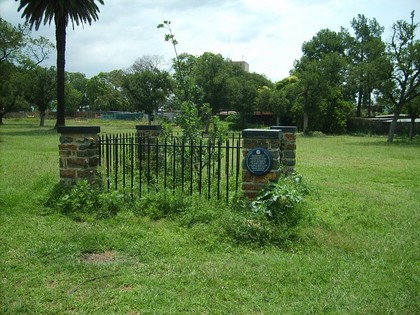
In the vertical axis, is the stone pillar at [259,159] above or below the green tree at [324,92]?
below

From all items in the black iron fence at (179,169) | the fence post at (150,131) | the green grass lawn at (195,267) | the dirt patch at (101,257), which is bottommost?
the dirt patch at (101,257)

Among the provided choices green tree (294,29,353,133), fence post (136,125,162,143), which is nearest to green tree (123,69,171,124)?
green tree (294,29,353,133)

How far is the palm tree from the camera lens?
22.3 m

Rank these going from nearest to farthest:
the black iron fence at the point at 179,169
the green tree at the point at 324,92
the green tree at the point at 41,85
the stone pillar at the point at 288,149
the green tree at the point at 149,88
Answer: the black iron fence at the point at 179,169 → the stone pillar at the point at 288,149 → the green tree at the point at 324,92 → the green tree at the point at 41,85 → the green tree at the point at 149,88

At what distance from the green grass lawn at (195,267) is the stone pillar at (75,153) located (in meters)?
0.56

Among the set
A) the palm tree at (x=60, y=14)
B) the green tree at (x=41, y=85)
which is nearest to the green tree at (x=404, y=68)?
the palm tree at (x=60, y=14)

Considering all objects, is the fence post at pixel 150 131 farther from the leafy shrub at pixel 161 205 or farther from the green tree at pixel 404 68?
the green tree at pixel 404 68

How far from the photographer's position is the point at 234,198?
5375 mm

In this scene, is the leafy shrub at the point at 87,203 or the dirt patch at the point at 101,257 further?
the leafy shrub at the point at 87,203

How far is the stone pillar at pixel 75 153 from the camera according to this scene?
596 cm

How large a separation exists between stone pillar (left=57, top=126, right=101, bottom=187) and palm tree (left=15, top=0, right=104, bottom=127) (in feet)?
62.4

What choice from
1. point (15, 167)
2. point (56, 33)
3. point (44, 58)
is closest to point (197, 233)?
point (15, 167)

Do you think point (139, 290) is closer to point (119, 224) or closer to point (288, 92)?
point (119, 224)

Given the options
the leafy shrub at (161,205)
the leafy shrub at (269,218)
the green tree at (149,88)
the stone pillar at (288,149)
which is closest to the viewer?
the leafy shrub at (269,218)
